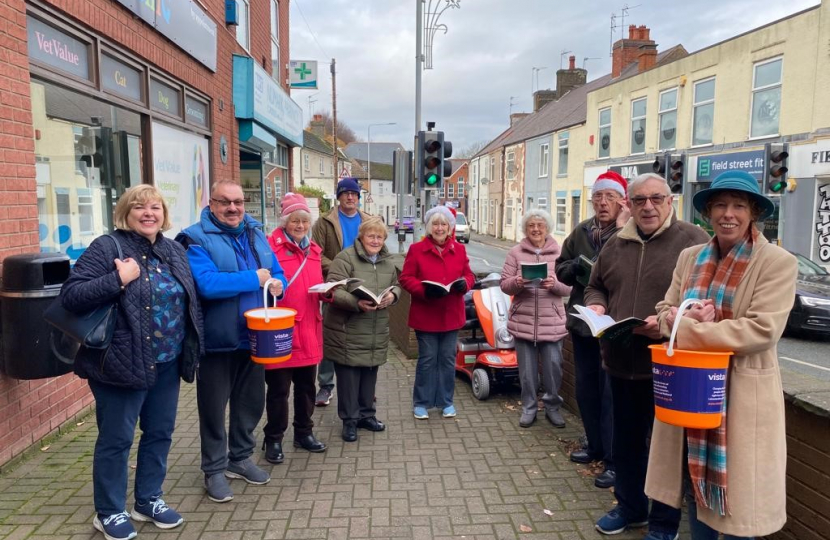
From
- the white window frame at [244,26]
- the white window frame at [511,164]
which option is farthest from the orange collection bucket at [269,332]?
the white window frame at [511,164]

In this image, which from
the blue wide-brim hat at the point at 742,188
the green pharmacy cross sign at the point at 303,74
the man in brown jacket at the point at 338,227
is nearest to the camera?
the blue wide-brim hat at the point at 742,188

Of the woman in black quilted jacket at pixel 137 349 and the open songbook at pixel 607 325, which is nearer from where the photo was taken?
the open songbook at pixel 607 325

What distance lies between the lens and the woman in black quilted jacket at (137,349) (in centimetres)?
305

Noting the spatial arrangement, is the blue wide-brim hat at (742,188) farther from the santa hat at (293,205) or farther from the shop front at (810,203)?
the shop front at (810,203)

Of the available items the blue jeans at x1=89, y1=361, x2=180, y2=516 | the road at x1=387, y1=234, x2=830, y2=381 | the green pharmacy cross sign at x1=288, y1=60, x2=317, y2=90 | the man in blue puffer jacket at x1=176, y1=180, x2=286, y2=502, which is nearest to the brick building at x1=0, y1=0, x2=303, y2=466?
the blue jeans at x1=89, y1=361, x2=180, y2=516

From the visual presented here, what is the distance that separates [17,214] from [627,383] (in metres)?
4.25

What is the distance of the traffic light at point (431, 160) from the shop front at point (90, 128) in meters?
3.76

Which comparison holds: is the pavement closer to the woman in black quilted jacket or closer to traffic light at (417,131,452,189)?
the woman in black quilted jacket

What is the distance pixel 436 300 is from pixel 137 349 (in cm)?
271

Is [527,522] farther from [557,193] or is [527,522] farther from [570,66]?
[570,66]

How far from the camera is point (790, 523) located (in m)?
2.99

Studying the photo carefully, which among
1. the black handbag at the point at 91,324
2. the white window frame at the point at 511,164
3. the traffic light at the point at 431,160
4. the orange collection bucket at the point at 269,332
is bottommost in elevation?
the orange collection bucket at the point at 269,332

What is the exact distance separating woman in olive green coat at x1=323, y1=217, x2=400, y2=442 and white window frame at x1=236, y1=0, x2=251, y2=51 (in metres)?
7.33

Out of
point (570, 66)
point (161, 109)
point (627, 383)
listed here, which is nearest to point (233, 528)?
point (627, 383)
